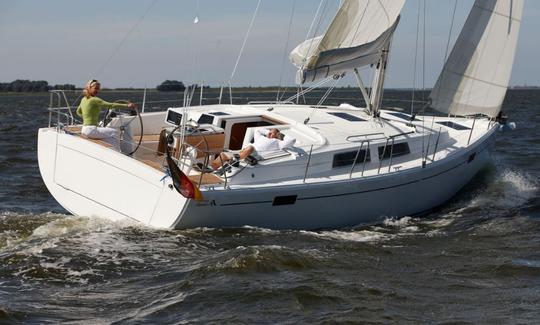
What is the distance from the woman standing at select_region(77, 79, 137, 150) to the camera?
11438 millimetres

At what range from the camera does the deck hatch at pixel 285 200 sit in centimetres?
1062

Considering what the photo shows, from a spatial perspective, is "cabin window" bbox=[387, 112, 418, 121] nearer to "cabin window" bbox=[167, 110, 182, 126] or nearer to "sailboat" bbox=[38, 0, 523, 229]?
"sailboat" bbox=[38, 0, 523, 229]

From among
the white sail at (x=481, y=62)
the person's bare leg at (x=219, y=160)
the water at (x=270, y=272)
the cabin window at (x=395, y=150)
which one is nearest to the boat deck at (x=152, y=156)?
the person's bare leg at (x=219, y=160)

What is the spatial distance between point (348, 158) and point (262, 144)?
1.43 metres

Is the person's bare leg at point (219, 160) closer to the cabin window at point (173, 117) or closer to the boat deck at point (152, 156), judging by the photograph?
the boat deck at point (152, 156)

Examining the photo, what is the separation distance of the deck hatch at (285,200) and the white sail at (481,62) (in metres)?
5.35

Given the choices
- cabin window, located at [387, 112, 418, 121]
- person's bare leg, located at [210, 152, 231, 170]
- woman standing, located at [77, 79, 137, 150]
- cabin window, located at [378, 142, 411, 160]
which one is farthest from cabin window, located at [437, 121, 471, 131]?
woman standing, located at [77, 79, 137, 150]

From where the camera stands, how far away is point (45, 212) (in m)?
13.1

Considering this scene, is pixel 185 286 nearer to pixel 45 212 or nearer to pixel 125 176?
pixel 125 176

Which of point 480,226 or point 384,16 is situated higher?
point 384,16

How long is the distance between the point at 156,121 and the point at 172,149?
1641mm

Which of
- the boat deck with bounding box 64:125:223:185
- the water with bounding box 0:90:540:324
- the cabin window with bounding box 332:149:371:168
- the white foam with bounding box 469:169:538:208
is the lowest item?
the water with bounding box 0:90:540:324

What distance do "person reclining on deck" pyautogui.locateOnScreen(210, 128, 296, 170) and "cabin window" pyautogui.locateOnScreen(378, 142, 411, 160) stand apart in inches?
64.6

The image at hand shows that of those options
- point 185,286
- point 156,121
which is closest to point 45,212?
point 156,121
